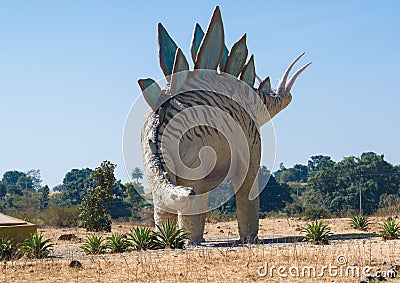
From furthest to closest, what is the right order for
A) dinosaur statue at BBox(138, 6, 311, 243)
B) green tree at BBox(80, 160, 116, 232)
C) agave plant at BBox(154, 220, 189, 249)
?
green tree at BBox(80, 160, 116, 232) → dinosaur statue at BBox(138, 6, 311, 243) → agave plant at BBox(154, 220, 189, 249)

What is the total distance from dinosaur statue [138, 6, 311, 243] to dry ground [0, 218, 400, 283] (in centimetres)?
108

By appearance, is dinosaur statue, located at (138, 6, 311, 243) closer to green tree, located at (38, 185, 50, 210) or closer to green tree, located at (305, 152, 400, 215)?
green tree, located at (305, 152, 400, 215)

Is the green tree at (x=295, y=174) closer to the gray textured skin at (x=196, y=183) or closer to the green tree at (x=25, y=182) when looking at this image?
the green tree at (x=25, y=182)

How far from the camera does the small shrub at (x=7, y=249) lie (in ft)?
34.7

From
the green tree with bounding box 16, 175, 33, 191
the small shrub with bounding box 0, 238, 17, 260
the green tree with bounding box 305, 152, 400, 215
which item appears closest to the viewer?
the small shrub with bounding box 0, 238, 17, 260

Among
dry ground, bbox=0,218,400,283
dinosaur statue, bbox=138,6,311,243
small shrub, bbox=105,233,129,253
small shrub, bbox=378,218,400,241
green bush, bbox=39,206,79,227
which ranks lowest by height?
dry ground, bbox=0,218,400,283

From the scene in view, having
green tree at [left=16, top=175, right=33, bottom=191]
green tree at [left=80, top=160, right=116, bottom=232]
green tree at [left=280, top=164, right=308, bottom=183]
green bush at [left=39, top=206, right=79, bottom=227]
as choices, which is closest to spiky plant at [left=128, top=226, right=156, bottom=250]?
green tree at [left=80, top=160, right=116, bottom=232]

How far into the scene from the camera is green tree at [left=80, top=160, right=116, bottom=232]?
1934 cm

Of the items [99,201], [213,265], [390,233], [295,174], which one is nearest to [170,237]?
[213,265]

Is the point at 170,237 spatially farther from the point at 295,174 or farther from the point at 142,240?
the point at 295,174

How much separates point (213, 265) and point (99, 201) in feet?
36.9

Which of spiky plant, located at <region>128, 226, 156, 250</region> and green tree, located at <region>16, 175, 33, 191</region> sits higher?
green tree, located at <region>16, 175, 33, 191</region>

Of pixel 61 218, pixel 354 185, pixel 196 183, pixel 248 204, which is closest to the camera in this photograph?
pixel 196 183

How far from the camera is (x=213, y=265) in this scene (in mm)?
8883
